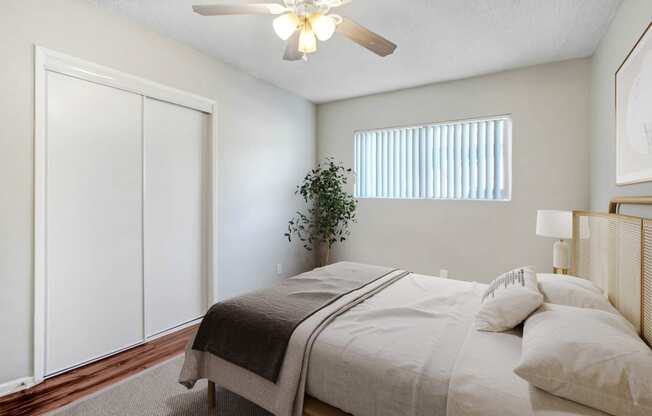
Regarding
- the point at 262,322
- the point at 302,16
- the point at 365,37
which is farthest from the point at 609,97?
the point at 262,322

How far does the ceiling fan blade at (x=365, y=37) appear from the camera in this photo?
1.67 metres

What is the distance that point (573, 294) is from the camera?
60.7 inches

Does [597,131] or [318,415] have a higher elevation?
[597,131]

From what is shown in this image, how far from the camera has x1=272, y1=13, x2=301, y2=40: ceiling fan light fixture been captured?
5.22ft

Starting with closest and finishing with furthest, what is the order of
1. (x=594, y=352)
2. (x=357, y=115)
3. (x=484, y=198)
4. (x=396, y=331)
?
(x=594, y=352)
(x=396, y=331)
(x=484, y=198)
(x=357, y=115)

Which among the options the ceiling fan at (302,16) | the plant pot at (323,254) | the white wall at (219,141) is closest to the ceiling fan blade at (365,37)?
the ceiling fan at (302,16)

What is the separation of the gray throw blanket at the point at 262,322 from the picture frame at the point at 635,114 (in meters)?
1.72

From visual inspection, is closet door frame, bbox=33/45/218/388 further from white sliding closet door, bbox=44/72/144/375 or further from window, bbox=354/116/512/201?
window, bbox=354/116/512/201

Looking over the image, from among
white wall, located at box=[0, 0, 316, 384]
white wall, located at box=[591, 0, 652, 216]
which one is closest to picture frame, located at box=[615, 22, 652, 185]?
white wall, located at box=[591, 0, 652, 216]

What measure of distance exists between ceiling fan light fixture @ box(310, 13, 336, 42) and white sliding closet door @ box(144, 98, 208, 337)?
1742 mm

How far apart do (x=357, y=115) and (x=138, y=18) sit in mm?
2645

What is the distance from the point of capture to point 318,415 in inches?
52.1

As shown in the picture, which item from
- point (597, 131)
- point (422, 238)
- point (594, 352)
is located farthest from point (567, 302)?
point (422, 238)

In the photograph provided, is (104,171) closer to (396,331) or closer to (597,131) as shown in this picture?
(396,331)
